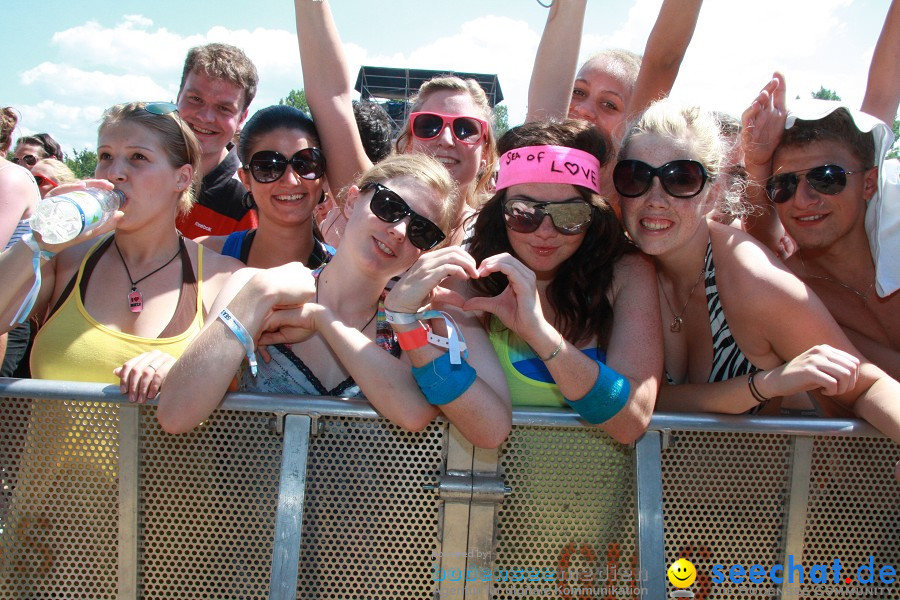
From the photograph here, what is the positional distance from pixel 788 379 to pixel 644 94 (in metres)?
1.88

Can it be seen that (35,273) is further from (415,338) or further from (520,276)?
(520,276)

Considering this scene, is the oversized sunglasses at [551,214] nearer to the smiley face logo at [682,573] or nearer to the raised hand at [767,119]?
the raised hand at [767,119]

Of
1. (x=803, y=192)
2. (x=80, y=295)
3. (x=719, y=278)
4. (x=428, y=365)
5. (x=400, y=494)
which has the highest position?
(x=803, y=192)

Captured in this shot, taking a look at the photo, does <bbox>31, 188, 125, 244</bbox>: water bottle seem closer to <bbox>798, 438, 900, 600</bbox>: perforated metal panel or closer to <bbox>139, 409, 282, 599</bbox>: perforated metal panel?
<bbox>139, 409, 282, 599</bbox>: perforated metal panel

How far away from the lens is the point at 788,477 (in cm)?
213

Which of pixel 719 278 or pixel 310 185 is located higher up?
pixel 310 185

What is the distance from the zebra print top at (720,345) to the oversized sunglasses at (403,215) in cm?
107

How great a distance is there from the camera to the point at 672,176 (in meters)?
2.48

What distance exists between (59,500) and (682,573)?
1.94 meters

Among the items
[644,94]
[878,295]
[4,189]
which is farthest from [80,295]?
[878,295]

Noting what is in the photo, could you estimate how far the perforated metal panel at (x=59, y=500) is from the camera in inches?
79.5

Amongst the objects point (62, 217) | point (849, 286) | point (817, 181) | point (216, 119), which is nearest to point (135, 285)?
point (62, 217)

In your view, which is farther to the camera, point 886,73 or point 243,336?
point 886,73

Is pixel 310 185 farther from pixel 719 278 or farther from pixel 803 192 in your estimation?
pixel 803 192
